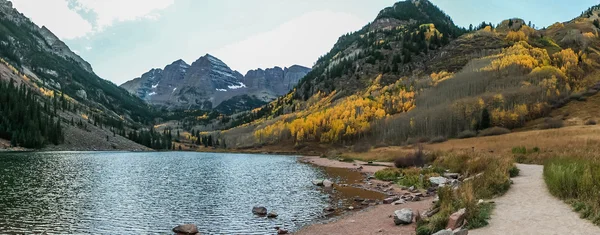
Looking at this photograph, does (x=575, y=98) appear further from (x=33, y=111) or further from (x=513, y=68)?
(x=33, y=111)

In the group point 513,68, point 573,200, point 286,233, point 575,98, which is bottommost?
point 286,233

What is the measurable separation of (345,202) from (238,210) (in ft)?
35.2

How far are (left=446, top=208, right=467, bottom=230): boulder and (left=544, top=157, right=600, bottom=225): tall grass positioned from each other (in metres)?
4.95

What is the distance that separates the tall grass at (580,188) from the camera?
15.8 m

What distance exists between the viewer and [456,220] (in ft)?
55.0

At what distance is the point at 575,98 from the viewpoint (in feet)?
435

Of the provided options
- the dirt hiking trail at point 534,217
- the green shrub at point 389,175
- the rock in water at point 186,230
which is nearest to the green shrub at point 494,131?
the green shrub at point 389,175

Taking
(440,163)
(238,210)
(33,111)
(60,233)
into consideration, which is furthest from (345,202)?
(33,111)

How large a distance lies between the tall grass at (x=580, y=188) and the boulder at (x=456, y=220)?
4.95 metres

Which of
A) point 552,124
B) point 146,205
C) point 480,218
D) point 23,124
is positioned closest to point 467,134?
point 552,124

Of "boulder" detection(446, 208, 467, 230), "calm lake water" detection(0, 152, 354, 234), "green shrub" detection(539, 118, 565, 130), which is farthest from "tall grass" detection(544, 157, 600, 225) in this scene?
"green shrub" detection(539, 118, 565, 130)

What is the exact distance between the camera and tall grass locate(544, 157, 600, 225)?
1580cm

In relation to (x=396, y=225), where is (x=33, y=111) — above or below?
above

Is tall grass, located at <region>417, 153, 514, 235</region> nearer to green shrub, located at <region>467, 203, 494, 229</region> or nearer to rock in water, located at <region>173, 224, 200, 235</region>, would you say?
green shrub, located at <region>467, 203, 494, 229</region>
